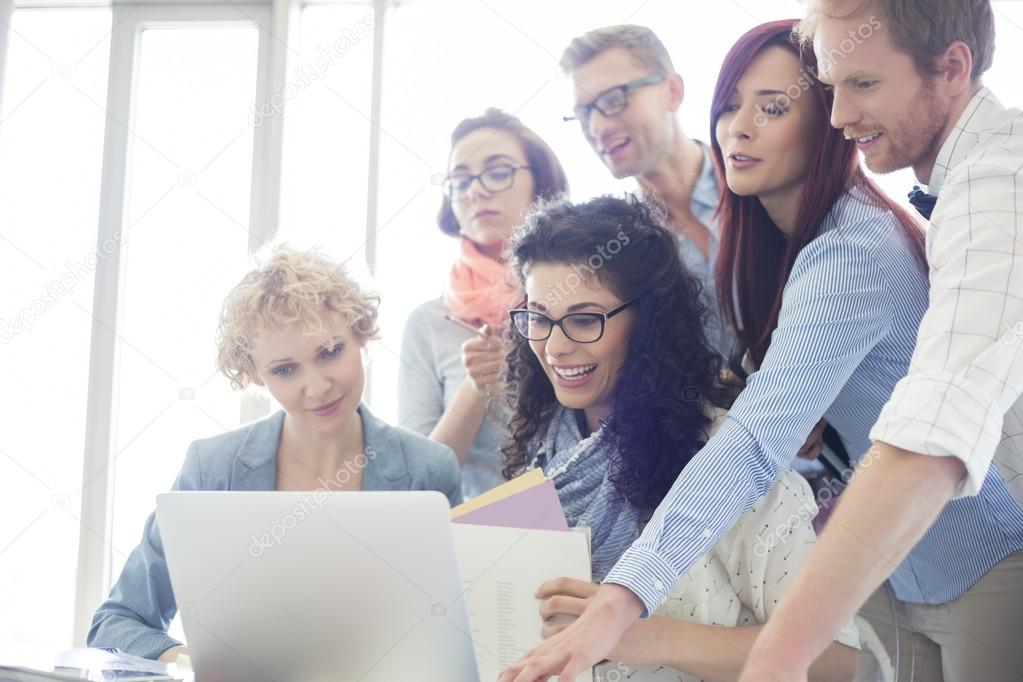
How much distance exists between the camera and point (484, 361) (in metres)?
1.83

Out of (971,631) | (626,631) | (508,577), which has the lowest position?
(971,631)

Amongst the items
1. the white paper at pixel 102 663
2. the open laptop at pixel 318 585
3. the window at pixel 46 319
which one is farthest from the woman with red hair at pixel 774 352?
the window at pixel 46 319

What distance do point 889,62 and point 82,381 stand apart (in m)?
2.28

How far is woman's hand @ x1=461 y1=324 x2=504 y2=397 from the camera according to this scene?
1.82m

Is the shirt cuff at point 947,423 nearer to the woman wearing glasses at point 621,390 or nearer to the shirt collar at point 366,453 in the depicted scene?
the woman wearing glasses at point 621,390

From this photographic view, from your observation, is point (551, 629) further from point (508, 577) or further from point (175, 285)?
point (175, 285)

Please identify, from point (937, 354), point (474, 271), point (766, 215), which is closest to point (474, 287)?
point (474, 271)

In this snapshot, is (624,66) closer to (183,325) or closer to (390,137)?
(390,137)

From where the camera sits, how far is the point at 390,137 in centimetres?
248

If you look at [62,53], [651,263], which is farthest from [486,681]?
[62,53]

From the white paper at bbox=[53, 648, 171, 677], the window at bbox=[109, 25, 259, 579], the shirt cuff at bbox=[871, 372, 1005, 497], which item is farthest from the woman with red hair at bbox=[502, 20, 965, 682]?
the window at bbox=[109, 25, 259, 579]

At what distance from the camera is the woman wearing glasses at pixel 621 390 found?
121cm

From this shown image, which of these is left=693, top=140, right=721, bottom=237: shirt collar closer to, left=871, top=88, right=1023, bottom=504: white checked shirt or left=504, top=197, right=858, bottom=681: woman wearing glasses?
left=504, top=197, right=858, bottom=681: woman wearing glasses

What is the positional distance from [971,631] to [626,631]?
46 cm
